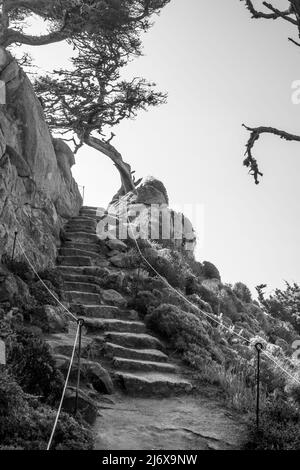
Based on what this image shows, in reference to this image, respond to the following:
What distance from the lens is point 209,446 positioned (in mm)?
6168

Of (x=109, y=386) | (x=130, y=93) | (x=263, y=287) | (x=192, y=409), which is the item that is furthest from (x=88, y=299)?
(x=263, y=287)

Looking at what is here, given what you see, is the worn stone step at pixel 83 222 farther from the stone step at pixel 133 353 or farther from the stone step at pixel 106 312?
the stone step at pixel 133 353

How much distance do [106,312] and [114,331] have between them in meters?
1.08

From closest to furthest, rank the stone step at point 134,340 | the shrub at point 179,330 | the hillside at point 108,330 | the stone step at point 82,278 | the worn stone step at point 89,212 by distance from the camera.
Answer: the hillside at point 108,330 → the stone step at point 134,340 → the shrub at point 179,330 → the stone step at point 82,278 → the worn stone step at point 89,212

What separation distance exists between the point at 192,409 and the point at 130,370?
1.76 meters

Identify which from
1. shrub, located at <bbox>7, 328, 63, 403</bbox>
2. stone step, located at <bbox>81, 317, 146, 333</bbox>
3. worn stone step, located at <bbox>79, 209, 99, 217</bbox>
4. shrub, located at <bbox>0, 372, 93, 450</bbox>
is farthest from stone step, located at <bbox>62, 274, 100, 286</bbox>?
shrub, located at <bbox>0, 372, 93, 450</bbox>

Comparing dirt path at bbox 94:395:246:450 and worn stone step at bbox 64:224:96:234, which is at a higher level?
worn stone step at bbox 64:224:96:234

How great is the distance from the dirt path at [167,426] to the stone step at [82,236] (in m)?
9.73

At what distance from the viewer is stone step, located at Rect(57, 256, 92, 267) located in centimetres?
1488

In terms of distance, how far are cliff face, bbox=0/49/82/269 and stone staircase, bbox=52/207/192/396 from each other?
38.8 inches

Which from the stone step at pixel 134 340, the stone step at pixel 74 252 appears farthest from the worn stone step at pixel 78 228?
the stone step at pixel 134 340

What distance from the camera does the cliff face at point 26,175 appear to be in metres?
12.3

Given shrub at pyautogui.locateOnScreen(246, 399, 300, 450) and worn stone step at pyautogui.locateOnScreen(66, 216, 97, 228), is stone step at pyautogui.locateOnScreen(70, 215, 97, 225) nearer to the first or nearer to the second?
worn stone step at pyautogui.locateOnScreen(66, 216, 97, 228)
